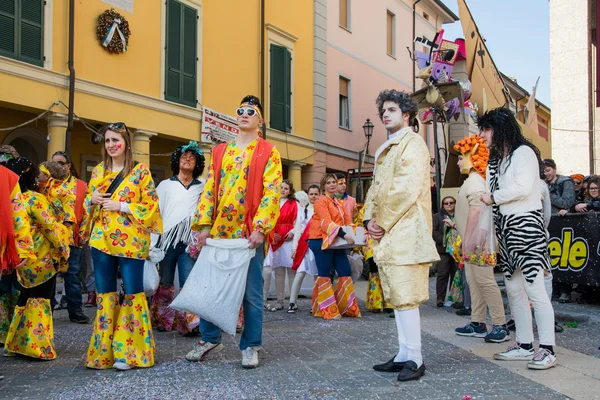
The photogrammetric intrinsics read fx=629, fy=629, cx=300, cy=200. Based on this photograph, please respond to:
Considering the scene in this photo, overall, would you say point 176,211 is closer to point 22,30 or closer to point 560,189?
point 560,189

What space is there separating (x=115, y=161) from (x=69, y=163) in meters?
2.92

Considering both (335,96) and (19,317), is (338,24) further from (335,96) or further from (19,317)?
(19,317)

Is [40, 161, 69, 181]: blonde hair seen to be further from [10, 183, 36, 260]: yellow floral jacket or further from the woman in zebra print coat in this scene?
the woman in zebra print coat

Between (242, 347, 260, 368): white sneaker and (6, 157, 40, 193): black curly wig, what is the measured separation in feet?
7.24

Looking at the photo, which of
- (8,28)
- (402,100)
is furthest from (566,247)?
(8,28)

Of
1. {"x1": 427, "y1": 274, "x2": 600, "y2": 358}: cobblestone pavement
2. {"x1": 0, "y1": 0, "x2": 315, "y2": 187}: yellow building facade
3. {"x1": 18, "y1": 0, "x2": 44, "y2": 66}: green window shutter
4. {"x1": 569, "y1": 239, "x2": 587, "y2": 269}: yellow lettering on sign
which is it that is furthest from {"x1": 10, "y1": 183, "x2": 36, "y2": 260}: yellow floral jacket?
{"x1": 18, "y1": 0, "x2": 44, "y2": 66}: green window shutter

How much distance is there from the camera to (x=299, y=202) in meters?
A: 9.45

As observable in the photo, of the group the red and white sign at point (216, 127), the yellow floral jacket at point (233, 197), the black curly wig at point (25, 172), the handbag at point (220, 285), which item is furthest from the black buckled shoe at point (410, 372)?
the red and white sign at point (216, 127)

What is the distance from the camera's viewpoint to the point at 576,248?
8734mm

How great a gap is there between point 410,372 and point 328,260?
381 centimetres

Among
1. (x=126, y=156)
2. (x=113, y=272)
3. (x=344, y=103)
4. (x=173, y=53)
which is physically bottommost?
(x=113, y=272)

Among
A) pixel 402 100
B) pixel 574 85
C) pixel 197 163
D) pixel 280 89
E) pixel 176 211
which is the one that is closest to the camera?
pixel 402 100

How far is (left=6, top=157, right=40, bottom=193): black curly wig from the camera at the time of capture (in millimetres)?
4895

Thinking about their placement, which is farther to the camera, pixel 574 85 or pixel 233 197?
pixel 574 85
